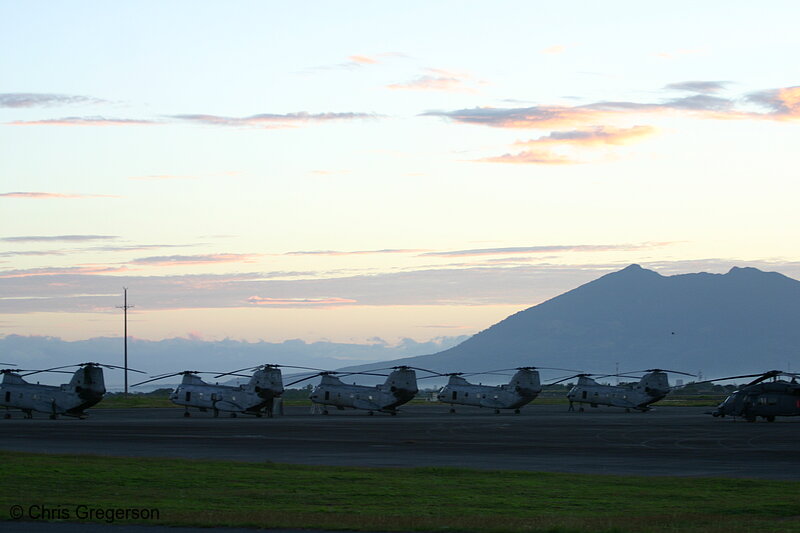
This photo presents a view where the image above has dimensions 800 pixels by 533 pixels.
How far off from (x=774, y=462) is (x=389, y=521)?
21.5m

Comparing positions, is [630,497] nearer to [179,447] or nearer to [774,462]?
[774,462]

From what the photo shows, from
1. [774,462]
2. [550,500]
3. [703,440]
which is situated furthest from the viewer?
[703,440]

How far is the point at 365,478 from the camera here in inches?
1282

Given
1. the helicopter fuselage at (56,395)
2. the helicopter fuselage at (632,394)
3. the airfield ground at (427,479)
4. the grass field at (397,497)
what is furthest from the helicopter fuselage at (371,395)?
the grass field at (397,497)

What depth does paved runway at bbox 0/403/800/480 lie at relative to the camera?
128 ft

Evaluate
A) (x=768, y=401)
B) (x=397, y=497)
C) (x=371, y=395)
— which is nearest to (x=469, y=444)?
(x=397, y=497)

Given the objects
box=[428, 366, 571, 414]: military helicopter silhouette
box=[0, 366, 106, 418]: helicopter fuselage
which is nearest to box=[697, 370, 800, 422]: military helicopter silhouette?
box=[428, 366, 571, 414]: military helicopter silhouette

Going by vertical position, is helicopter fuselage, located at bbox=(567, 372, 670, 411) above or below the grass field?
below

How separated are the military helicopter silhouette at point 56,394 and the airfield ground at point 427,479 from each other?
77.3 ft

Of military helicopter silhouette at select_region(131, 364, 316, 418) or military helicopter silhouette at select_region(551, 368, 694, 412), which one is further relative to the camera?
military helicopter silhouette at select_region(551, 368, 694, 412)

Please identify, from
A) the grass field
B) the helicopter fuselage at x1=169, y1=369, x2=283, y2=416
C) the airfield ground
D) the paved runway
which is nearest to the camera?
the grass field

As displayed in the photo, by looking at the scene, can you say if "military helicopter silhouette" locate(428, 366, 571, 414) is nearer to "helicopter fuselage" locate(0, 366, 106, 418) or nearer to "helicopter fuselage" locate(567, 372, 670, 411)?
"helicopter fuselage" locate(567, 372, 670, 411)

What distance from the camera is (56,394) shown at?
79688mm

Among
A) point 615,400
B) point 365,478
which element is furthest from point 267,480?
point 615,400
